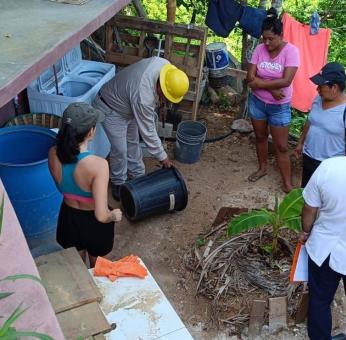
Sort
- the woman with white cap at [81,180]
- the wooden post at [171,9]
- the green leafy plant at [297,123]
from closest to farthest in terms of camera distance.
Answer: the woman with white cap at [81,180]
the wooden post at [171,9]
the green leafy plant at [297,123]

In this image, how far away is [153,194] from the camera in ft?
17.2

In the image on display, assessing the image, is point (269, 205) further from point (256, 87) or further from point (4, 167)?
point (4, 167)

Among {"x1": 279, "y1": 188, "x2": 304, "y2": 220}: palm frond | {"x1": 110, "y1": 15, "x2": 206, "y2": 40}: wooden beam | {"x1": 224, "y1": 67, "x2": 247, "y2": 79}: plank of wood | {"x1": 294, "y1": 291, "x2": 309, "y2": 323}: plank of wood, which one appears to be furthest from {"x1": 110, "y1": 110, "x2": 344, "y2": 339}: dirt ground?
{"x1": 110, "y1": 15, "x2": 206, "y2": 40}: wooden beam

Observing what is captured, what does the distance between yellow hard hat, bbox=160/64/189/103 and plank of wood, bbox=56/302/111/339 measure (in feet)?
8.79

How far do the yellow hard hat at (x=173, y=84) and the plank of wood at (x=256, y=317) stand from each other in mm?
2166

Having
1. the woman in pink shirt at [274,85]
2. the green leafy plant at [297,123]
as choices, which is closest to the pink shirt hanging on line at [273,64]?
the woman in pink shirt at [274,85]

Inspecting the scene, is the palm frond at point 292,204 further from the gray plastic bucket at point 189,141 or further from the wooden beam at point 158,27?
the wooden beam at point 158,27

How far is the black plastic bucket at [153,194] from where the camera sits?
5.20 meters

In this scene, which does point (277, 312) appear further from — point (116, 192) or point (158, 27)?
point (158, 27)

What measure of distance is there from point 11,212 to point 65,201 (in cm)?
173

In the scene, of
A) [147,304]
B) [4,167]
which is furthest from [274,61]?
[147,304]

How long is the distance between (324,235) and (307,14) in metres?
7.65

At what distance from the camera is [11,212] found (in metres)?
2.10

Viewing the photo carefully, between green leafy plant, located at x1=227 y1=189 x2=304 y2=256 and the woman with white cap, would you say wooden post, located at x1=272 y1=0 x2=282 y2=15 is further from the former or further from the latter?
the woman with white cap
